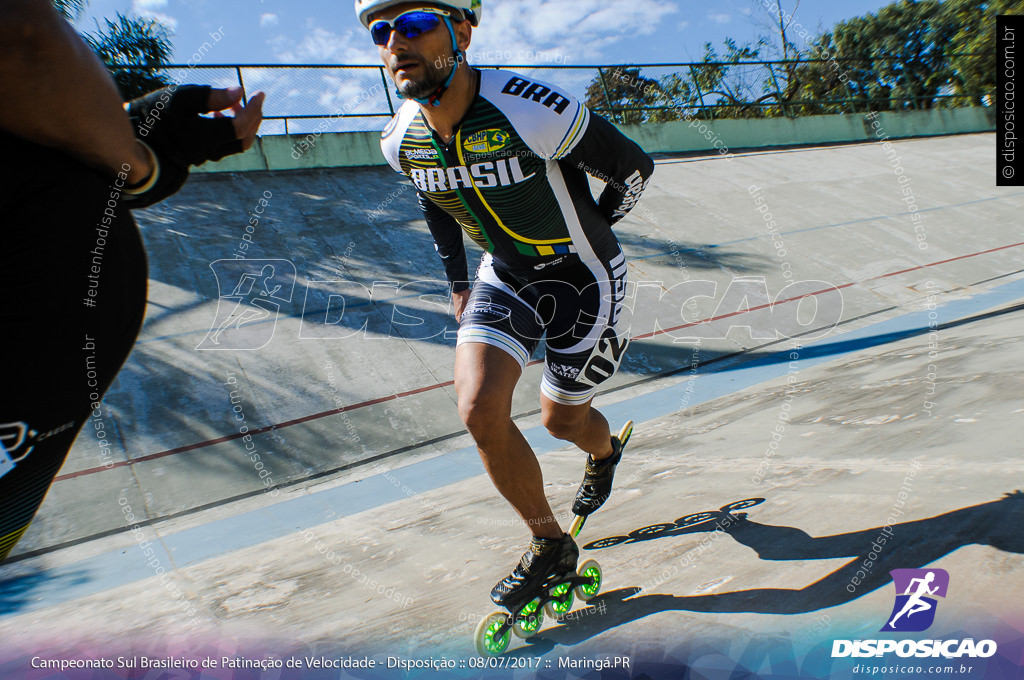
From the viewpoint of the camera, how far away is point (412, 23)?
2.21 metres

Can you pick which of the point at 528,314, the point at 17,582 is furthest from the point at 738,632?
the point at 17,582

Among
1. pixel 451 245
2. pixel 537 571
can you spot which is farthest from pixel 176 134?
pixel 451 245

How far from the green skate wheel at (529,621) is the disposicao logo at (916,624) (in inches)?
38.4

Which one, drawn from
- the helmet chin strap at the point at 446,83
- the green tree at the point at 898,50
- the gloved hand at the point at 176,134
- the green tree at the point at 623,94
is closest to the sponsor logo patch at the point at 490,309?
the helmet chin strap at the point at 446,83

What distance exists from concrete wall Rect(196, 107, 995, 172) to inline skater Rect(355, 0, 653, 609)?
7.63 metres

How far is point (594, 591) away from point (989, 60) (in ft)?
93.8

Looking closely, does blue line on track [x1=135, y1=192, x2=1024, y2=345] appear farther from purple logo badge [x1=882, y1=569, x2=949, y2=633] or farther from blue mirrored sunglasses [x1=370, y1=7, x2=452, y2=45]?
purple logo badge [x1=882, y1=569, x2=949, y2=633]

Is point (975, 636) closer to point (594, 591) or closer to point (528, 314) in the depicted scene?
point (594, 591)

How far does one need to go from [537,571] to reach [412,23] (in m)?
2.06

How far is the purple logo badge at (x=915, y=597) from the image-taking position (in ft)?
5.68

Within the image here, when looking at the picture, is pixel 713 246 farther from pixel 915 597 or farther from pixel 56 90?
pixel 56 90

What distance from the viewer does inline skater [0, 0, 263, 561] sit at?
2.73 feet

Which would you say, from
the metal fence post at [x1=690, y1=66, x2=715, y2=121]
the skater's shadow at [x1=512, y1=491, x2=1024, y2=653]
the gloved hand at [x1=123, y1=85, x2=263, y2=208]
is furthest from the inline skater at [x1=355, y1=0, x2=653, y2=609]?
the metal fence post at [x1=690, y1=66, x2=715, y2=121]

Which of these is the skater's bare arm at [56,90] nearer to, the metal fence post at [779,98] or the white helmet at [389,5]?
the white helmet at [389,5]
